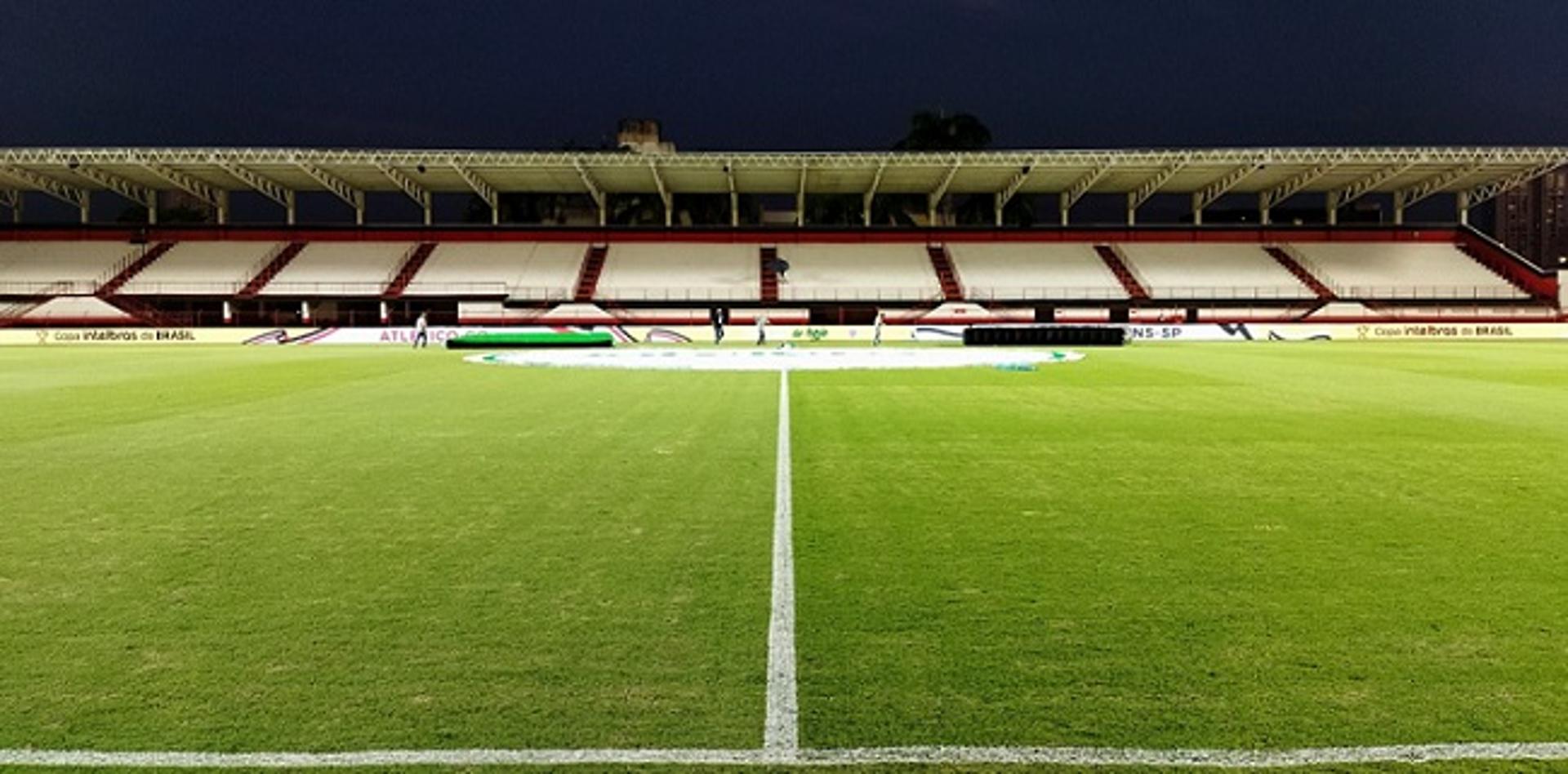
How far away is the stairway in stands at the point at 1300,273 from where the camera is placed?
194 feet

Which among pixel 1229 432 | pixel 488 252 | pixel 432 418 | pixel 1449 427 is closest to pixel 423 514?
pixel 432 418

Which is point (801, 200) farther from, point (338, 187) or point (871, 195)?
point (338, 187)

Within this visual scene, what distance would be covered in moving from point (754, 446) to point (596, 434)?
2158 millimetres

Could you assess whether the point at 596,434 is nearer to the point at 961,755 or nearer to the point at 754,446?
the point at 754,446

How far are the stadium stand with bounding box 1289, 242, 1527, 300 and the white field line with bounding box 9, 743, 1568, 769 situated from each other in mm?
63538

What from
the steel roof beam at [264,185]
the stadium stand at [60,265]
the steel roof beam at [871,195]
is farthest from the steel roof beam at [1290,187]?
the stadium stand at [60,265]

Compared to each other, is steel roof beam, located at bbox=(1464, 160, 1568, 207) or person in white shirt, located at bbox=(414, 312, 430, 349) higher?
steel roof beam, located at bbox=(1464, 160, 1568, 207)

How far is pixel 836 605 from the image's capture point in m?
5.09

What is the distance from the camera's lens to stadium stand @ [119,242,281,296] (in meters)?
57.1

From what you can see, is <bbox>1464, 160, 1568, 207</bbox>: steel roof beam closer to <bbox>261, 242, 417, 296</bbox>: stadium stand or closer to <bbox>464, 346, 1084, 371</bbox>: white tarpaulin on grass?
<bbox>464, 346, 1084, 371</bbox>: white tarpaulin on grass

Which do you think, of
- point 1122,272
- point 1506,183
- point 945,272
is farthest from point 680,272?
point 1506,183

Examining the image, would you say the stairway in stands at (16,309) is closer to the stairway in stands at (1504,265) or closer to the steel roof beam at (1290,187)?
the steel roof beam at (1290,187)

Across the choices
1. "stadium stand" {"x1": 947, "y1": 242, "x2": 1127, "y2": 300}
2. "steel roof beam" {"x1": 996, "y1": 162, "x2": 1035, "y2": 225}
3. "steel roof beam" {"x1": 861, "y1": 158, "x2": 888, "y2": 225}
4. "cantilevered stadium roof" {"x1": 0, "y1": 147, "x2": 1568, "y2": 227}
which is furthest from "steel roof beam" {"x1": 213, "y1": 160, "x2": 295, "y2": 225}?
"steel roof beam" {"x1": 996, "y1": 162, "x2": 1035, "y2": 225}

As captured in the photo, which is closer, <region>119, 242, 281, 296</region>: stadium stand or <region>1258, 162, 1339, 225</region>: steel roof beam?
<region>119, 242, 281, 296</region>: stadium stand
